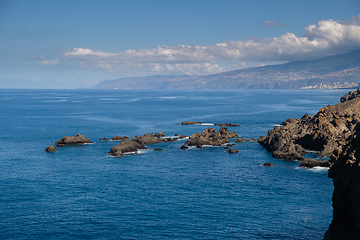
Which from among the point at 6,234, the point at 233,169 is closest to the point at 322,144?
the point at 233,169

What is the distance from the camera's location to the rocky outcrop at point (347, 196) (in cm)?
3747

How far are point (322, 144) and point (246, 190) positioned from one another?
43.0 m

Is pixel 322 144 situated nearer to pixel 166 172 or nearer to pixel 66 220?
pixel 166 172

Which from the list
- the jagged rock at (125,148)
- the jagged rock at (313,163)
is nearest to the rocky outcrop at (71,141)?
the jagged rock at (125,148)

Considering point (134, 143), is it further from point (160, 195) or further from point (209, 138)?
point (160, 195)

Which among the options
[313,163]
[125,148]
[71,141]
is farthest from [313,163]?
[71,141]

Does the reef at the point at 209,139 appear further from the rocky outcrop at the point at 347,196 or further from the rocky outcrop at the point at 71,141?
the rocky outcrop at the point at 347,196

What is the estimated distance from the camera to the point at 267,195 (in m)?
65.0

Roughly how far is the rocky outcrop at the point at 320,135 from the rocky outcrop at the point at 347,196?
170ft

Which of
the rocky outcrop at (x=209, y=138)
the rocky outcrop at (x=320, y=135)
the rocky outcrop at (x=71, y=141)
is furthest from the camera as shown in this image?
the rocky outcrop at (x=71, y=141)

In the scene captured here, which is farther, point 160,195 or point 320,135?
point 320,135

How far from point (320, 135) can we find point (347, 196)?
66.5 m

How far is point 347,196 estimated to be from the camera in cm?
3947

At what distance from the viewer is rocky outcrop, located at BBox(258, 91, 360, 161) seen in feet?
318
